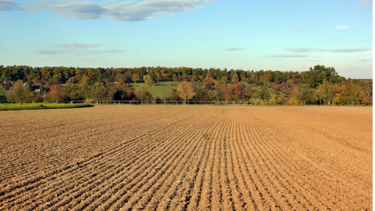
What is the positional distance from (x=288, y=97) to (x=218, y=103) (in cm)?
1917

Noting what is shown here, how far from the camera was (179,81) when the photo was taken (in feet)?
512

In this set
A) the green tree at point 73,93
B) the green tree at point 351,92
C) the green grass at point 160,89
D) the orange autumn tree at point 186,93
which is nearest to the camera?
the green tree at point 351,92

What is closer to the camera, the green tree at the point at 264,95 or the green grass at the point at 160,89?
the green tree at the point at 264,95

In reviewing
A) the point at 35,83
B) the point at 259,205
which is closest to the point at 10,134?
the point at 259,205

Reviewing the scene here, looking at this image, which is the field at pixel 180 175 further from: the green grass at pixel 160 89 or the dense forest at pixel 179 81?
the green grass at pixel 160 89

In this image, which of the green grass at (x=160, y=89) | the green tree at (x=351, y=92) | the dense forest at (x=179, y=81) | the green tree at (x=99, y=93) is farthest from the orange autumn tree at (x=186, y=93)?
the green tree at (x=351, y=92)

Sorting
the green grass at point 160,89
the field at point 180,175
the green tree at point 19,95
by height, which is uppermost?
the green grass at point 160,89

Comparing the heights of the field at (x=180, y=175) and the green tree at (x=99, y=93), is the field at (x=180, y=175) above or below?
below

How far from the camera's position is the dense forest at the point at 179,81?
75562 mm

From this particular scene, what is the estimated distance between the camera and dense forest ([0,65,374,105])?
75.6 m

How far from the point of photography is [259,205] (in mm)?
A: 7398

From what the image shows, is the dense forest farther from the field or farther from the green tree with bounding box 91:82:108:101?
the field

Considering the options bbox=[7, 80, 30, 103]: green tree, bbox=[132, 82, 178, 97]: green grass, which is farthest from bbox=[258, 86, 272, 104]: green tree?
bbox=[7, 80, 30, 103]: green tree

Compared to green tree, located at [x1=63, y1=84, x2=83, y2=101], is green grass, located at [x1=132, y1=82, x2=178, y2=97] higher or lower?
higher
